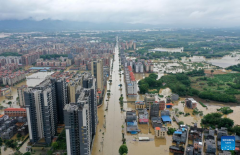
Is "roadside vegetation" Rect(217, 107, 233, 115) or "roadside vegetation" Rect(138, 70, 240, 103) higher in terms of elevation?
"roadside vegetation" Rect(138, 70, 240, 103)

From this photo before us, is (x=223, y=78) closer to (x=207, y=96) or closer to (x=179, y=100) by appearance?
(x=207, y=96)

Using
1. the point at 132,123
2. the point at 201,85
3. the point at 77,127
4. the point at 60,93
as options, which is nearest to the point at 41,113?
the point at 60,93

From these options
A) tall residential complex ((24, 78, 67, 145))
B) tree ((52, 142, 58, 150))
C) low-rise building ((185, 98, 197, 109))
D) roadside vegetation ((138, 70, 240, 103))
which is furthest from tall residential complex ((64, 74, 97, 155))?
roadside vegetation ((138, 70, 240, 103))

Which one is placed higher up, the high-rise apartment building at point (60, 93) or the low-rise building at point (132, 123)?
the high-rise apartment building at point (60, 93)

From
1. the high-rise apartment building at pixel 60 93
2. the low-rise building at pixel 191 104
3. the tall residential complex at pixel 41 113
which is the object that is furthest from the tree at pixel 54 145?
the low-rise building at pixel 191 104

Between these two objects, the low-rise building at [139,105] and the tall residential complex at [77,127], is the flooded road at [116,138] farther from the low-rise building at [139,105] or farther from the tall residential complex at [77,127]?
the tall residential complex at [77,127]

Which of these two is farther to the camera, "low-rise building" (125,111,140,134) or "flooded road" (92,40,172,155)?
"low-rise building" (125,111,140,134)

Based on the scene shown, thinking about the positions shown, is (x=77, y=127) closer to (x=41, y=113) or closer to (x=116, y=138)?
(x=41, y=113)

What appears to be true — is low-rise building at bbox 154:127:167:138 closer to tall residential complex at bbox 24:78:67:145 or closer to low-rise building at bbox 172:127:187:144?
low-rise building at bbox 172:127:187:144

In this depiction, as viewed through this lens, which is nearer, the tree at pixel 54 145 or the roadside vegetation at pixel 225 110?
the tree at pixel 54 145

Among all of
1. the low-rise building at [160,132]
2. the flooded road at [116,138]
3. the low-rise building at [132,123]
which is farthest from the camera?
the low-rise building at [132,123]

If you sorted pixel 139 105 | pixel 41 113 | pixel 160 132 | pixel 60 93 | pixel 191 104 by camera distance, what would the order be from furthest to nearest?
Answer: pixel 191 104 → pixel 139 105 → pixel 60 93 → pixel 160 132 → pixel 41 113
